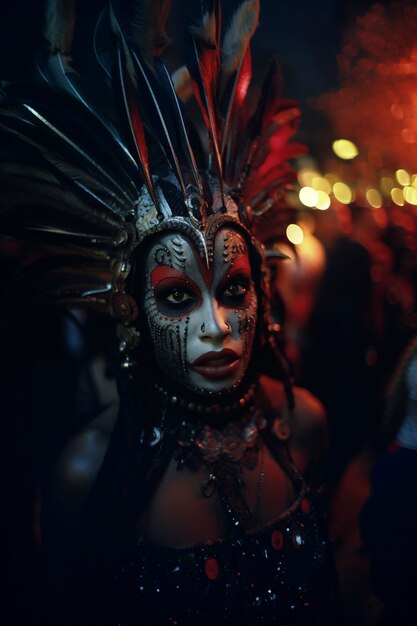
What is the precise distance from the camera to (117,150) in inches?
69.2

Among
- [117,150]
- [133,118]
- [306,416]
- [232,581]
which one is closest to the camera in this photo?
[232,581]

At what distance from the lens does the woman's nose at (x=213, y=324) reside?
1.61 meters

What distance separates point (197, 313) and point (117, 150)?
67 cm

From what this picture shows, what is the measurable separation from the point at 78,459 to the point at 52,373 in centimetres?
45

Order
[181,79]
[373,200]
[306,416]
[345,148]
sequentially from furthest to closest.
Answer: [373,200] → [345,148] → [306,416] → [181,79]

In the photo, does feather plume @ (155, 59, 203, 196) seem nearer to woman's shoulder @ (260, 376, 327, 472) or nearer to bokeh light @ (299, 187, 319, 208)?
woman's shoulder @ (260, 376, 327, 472)

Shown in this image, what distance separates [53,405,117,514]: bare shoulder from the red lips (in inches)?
16.7

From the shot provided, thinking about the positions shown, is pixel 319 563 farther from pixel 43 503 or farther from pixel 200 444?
pixel 43 503

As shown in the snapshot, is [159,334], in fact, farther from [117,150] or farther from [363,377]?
[363,377]

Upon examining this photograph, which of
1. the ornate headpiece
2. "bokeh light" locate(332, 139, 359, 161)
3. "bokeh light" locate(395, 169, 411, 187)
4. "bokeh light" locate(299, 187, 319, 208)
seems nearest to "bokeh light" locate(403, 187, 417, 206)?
"bokeh light" locate(395, 169, 411, 187)

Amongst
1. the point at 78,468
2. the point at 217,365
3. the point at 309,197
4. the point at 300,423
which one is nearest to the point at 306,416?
the point at 300,423

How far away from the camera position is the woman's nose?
1.61m

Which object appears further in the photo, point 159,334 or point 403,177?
point 403,177

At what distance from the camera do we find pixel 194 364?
1658 millimetres
